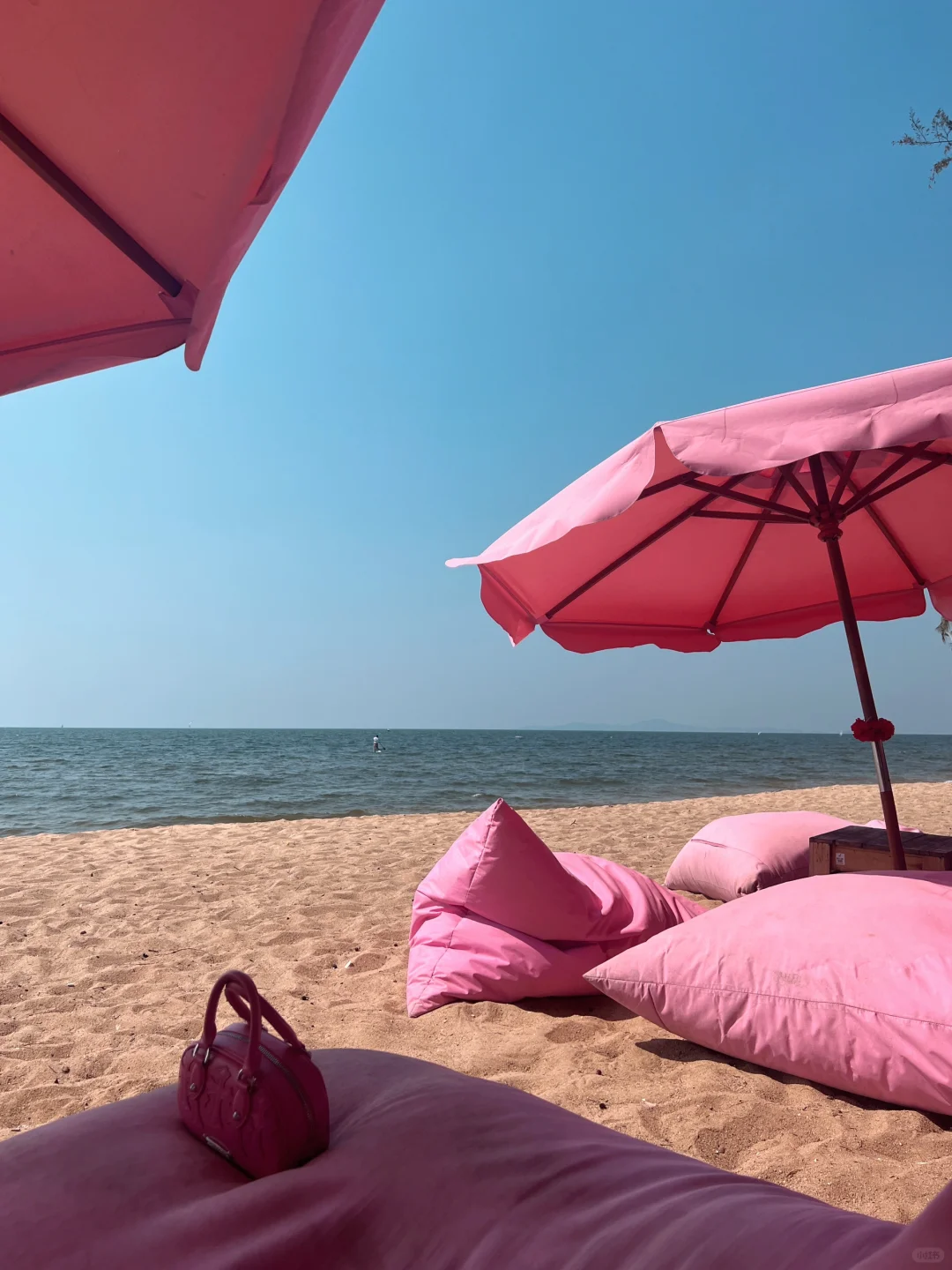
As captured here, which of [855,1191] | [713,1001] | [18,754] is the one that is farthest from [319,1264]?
[18,754]

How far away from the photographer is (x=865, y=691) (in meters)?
3.17

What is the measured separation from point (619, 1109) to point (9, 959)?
289 centimetres

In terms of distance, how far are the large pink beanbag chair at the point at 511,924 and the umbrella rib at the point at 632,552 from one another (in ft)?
4.54

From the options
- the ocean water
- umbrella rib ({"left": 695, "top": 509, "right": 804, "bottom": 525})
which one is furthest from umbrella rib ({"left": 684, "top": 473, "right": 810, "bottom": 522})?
the ocean water

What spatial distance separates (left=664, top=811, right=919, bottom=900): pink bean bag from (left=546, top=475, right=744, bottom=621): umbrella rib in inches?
62.0

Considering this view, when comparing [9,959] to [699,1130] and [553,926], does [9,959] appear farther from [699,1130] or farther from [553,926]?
[699,1130]

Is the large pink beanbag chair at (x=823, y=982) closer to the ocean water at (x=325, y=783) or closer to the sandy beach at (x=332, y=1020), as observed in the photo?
the sandy beach at (x=332, y=1020)

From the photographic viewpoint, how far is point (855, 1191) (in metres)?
1.60

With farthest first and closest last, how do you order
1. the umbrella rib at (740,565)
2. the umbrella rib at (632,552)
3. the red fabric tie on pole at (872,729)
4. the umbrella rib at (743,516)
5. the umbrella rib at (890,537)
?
1. the umbrella rib at (740,565)
2. the umbrella rib at (890,537)
3. the umbrella rib at (632,552)
4. the umbrella rib at (743,516)
5. the red fabric tie on pole at (872,729)

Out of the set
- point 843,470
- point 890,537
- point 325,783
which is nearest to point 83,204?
point 843,470

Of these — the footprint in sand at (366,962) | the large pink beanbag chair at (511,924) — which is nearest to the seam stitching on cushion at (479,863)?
the large pink beanbag chair at (511,924)

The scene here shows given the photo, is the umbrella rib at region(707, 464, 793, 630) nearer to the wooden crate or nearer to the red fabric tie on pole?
the red fabric tie on pole

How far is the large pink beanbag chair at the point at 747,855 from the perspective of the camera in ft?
12.6

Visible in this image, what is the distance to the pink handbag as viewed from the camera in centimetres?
103
